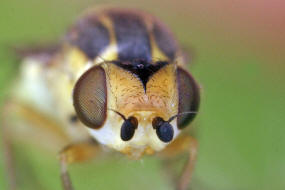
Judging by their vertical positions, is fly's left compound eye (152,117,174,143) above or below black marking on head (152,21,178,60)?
below

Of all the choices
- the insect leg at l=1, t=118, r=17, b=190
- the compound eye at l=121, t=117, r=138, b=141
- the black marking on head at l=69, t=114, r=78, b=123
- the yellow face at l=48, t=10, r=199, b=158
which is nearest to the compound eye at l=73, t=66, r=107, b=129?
the yellow face at l=48, t=10, r=199, b=158

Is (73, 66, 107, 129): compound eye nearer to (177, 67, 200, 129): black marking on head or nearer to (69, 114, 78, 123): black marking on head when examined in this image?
(177, 67, 200, 129): black marking on head

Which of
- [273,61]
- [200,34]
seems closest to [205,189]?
[273,61]

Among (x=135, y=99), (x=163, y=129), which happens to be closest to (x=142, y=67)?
(x=135, y=99)

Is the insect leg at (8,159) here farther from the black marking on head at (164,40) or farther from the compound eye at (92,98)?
the black marking on head at (164,40)

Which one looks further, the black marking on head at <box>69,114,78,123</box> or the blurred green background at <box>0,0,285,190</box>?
the blurred green background at <box>0,0,285,190</box>

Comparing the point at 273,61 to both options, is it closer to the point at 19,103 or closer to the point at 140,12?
the point at 140,12
